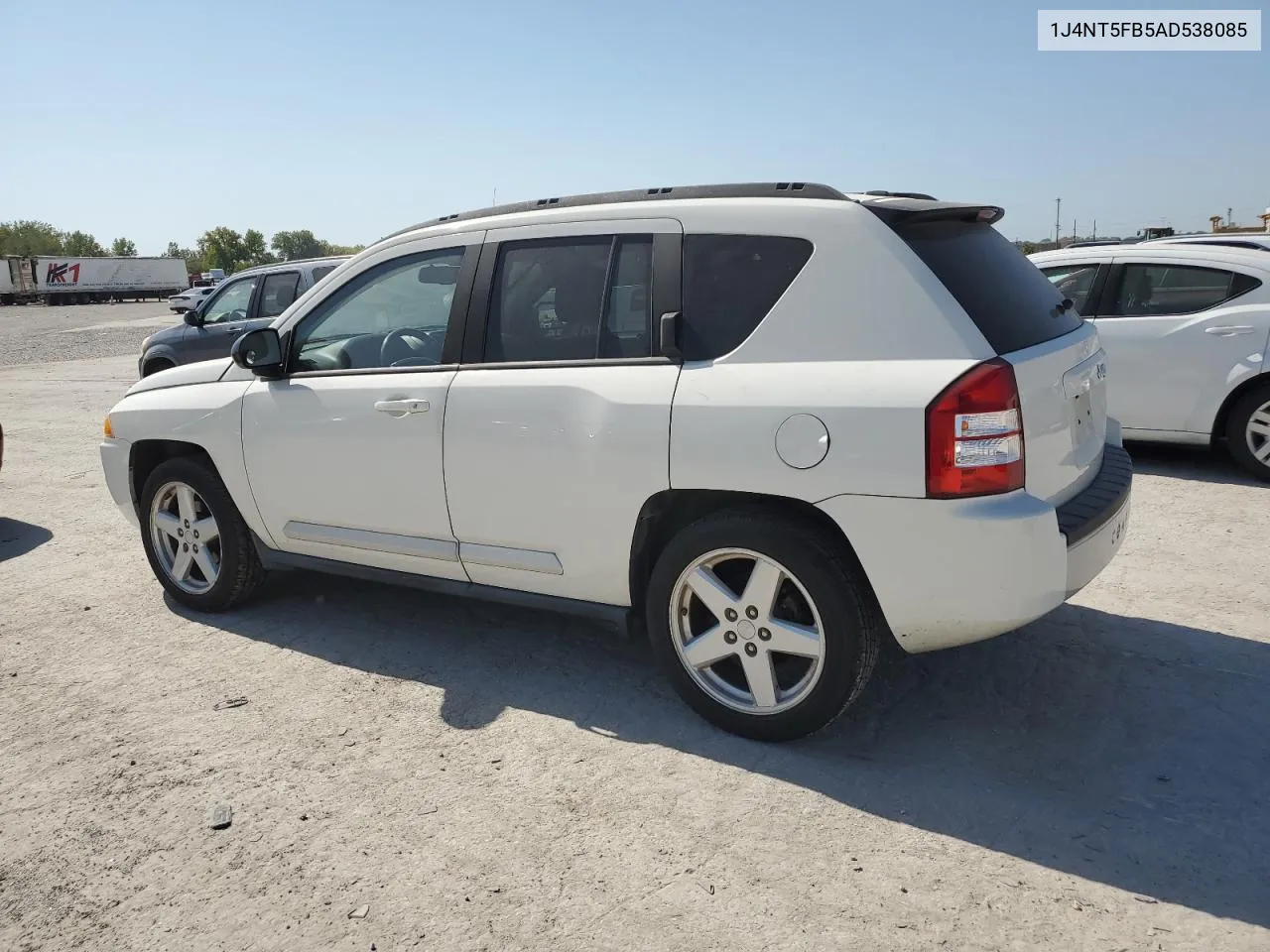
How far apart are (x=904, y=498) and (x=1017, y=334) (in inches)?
29.6

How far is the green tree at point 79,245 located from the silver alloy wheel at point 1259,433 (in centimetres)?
15413

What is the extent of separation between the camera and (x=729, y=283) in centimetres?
345

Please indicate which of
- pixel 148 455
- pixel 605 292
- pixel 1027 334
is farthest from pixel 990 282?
pixel 148 455

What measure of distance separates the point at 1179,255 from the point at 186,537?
7.29 metres

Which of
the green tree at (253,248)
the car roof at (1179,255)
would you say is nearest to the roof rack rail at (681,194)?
the car roof at (1179,255)

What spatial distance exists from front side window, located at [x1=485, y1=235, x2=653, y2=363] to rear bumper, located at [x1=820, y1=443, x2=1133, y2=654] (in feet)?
3.53

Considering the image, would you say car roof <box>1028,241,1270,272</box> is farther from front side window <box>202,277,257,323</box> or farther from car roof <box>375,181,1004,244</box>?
front side window <box>202,277,257,323</box>

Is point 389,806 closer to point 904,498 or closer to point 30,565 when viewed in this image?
point 904,498

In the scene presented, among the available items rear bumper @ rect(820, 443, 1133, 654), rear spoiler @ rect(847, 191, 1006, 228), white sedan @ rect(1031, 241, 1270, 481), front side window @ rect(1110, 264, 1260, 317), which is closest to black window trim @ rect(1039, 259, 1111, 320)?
white sedan @ rect(1031, 241, 1270, 481)

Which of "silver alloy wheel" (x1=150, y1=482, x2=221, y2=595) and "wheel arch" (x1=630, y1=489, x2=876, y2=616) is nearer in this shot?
"wheel arch" (x1=630, y1=489, x2=876, y2=616)

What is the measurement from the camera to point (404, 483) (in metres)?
4.09

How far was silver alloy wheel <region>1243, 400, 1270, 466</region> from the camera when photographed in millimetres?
6988

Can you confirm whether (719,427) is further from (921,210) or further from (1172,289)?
(1172,289)

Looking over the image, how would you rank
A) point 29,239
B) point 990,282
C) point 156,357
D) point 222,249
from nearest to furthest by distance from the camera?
point 990,282, point 156,357, point 29,239, point 222,249
